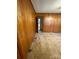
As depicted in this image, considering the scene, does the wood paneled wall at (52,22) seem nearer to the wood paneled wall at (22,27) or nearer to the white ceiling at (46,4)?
the white ceiling at (46,4)

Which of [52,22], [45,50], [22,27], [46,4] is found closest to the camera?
[22,27]

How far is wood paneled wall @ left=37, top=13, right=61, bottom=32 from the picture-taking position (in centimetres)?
1291

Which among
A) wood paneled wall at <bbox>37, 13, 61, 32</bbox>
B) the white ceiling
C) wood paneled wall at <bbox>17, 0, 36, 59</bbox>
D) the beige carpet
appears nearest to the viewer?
wood paneled wall at <bbox>17, 0, 36, 59</bbox>

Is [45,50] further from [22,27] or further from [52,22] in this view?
[52,22]

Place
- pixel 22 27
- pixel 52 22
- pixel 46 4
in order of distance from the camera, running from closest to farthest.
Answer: pixel 22 27 → pixel 46 4 → pixel 52 22

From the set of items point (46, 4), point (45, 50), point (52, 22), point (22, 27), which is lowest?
point (45, 50)

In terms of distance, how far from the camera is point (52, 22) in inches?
513

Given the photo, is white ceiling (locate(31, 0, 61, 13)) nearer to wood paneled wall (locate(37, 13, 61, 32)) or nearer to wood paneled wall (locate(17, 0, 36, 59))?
wood paneled wall (locate(17, 0, 36, 59))

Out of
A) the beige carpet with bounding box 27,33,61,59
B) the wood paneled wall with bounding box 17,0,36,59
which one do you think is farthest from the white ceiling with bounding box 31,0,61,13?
the beige carpet with bounding box 27,33,61,59

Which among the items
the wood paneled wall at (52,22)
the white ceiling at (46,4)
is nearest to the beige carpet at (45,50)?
the white ceiling at (46,4)

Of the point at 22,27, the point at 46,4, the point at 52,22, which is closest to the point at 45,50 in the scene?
the point at 22,27
